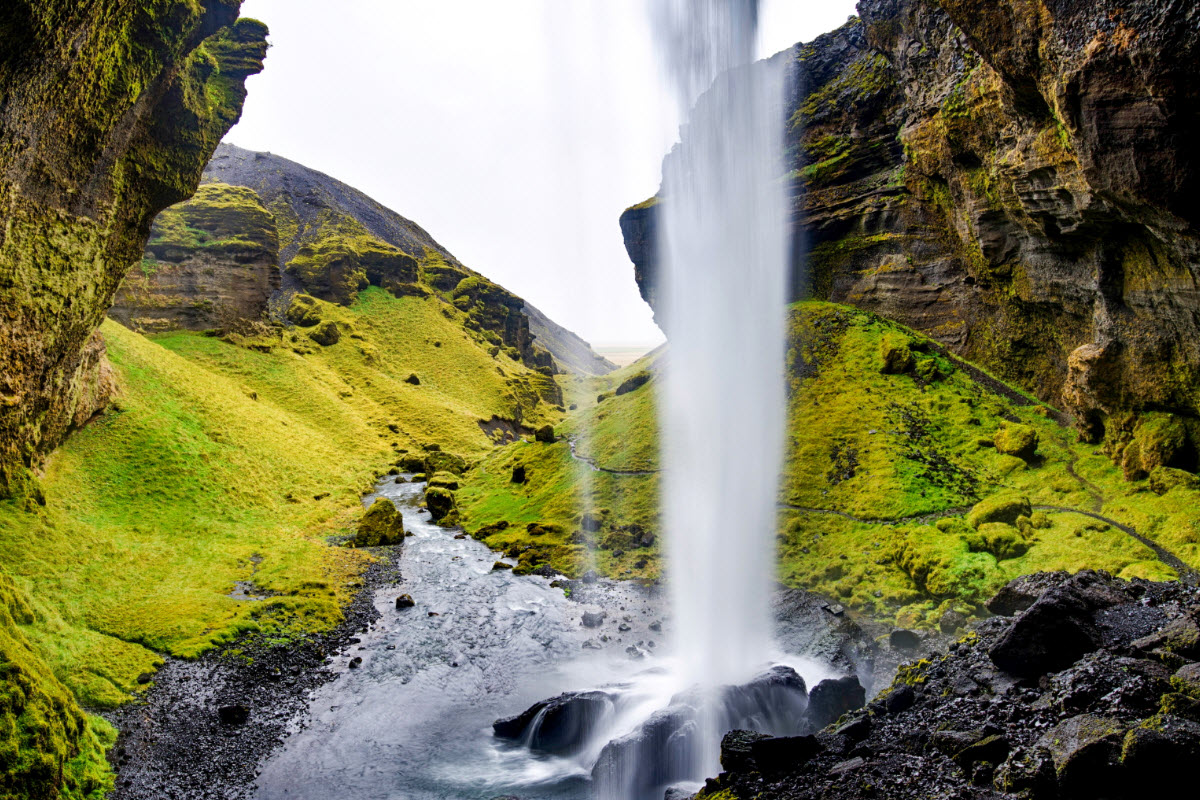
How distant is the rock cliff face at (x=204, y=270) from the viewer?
5100 centimetres

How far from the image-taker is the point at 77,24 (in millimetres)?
13852

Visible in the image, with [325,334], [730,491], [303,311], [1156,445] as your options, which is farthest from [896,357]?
[303,311]

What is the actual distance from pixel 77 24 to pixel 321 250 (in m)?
77.2

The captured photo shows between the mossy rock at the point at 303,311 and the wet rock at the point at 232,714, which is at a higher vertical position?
the mossy rock at the point at 303,311

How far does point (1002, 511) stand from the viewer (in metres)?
19.0

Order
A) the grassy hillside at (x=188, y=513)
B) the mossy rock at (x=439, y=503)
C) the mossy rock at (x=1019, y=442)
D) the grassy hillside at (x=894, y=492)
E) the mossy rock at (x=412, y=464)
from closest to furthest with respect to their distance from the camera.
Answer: the grassy hillside at (x=188, y=513) → the grassy hillside at (x=894, y=492) → the mossy rock at (x=1019, y=442) → the mossy rock at (x=439, y=503) → the mossy rock at (x=412, y=464)

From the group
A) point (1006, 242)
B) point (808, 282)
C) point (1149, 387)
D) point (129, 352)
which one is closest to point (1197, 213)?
point (1149, 387)

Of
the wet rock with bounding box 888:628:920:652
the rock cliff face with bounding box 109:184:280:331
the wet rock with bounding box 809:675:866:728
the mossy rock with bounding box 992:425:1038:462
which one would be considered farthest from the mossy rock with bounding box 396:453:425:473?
the mossy rock with bounding box 992:425:1038:462

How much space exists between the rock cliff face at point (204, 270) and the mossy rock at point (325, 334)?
946cm

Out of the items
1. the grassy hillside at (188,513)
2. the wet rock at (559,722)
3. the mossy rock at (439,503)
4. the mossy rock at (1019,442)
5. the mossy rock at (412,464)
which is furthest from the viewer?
the mossy rock at (412,464)

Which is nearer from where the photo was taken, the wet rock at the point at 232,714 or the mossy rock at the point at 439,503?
the wet rock at the point at 232,714

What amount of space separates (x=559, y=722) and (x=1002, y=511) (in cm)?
1611

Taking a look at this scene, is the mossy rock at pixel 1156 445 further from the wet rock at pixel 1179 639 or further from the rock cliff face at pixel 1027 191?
the wet rock at pixel 1179 639

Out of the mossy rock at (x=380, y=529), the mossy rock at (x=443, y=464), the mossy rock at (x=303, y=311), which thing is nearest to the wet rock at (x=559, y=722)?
the mossy rock at (x=380, y=529)
